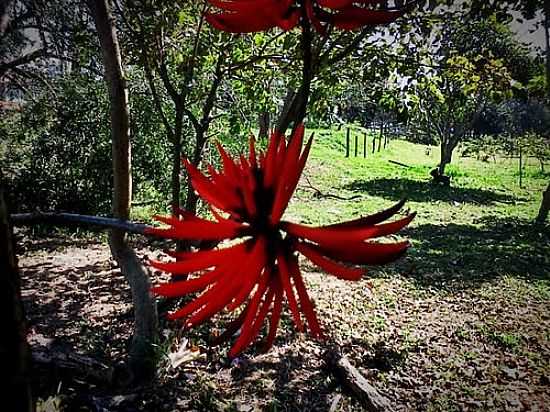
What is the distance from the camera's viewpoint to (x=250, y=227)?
28 centimetres

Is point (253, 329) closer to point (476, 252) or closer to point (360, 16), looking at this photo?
point (360, 16)

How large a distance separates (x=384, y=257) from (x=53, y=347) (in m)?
2.31

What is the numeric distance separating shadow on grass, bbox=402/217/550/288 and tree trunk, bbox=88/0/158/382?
2.33m

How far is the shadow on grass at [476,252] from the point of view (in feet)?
12.1

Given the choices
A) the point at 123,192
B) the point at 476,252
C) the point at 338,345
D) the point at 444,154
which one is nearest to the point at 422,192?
the point at 444,154

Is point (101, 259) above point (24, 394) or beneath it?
beneath

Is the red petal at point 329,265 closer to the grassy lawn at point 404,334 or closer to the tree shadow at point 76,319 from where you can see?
the grassy lawn at point 404,334

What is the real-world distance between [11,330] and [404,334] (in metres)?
2.56

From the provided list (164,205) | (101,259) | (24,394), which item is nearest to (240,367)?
(24,394)

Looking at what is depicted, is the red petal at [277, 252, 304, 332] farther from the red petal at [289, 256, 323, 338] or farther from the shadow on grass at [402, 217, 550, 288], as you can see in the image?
the shadow on grass at [402, 217, 550, 288]

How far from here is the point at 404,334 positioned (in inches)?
102

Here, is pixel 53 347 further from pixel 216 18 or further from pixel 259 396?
pixel 216 18

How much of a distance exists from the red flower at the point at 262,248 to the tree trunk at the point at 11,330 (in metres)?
0.11

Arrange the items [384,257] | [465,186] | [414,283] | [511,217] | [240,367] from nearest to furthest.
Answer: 1. [384,257]
2. [240,367]
3. [414,283]
4. [511,217]
5. [465,186]
